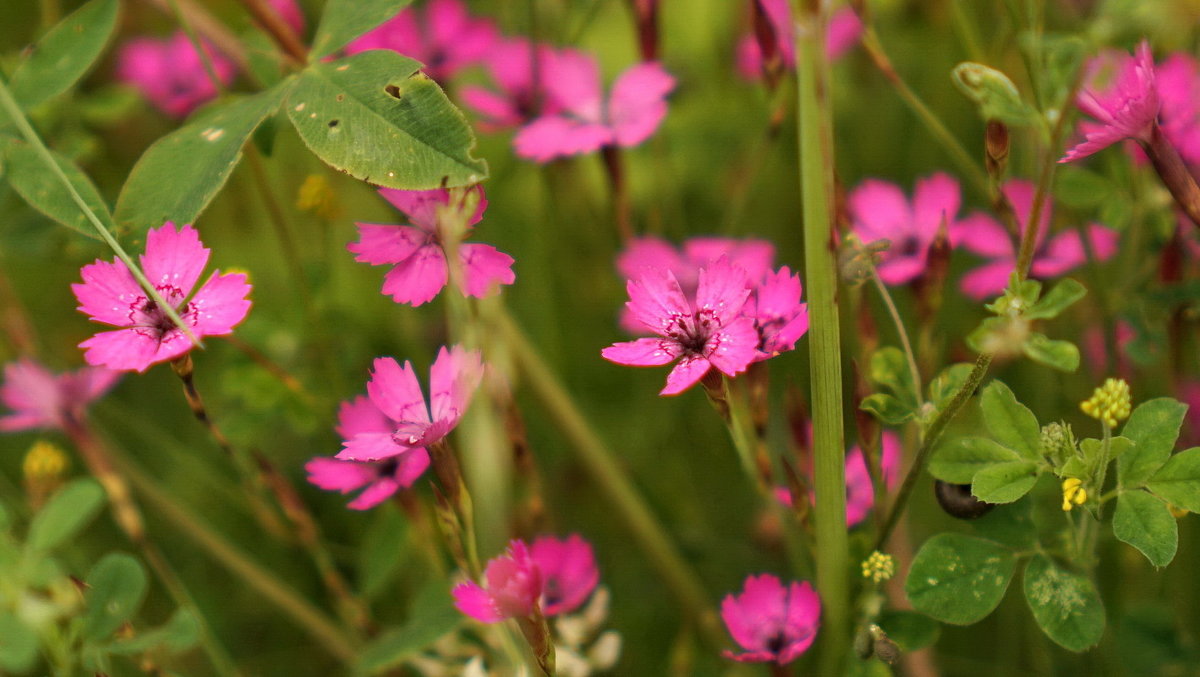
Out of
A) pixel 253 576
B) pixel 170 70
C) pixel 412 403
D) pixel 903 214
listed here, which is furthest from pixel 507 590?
pixel 170 70

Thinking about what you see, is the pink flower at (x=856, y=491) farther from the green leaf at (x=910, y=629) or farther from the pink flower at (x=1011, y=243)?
the pink flower at (x=1011, y=243)

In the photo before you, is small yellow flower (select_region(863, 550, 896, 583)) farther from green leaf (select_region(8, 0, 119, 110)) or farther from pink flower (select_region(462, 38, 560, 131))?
green leaf (select_region(8, 0, 119, 110))

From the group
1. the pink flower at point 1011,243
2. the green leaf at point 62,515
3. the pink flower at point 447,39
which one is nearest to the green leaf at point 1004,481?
the pink flower at point 1011,243

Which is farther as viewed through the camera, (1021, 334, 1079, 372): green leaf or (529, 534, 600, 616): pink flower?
(529, 534, 600, 616): pink flower

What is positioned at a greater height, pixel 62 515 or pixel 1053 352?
pixel 1053 352

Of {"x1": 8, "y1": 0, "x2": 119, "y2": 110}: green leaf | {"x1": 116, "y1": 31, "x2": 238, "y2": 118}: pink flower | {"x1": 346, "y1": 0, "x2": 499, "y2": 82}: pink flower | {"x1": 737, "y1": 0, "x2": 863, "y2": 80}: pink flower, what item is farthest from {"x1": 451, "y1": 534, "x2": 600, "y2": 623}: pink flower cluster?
{"x1": 116, "y1": 31, "x2": 238, "y2": 118}: pink flower

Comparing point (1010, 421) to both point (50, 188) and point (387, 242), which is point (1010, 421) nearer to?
point (387, 242)
